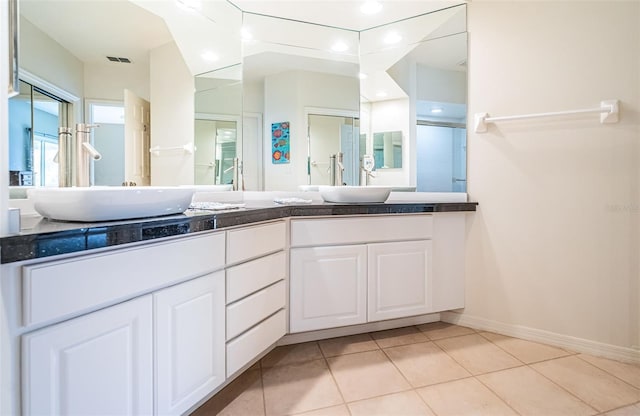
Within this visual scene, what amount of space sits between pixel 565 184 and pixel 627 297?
0.69 metres

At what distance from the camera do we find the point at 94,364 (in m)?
0.91

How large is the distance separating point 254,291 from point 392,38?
2.13m

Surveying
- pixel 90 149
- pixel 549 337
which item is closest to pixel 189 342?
pixel 90 149

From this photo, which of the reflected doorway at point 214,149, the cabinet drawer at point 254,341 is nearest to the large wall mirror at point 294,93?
the reflected doorway at point 214,149

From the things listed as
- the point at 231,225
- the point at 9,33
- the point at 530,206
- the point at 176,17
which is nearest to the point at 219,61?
the point at 176,17

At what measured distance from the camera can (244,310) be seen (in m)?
1.50

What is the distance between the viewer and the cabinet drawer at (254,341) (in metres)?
1.44

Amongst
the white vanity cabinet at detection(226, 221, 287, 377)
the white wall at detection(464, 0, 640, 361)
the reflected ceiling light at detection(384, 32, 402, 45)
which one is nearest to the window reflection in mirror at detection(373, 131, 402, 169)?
the white wall at detection(464, 0, 640, 361)

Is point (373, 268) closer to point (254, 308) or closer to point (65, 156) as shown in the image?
point (254, 308)

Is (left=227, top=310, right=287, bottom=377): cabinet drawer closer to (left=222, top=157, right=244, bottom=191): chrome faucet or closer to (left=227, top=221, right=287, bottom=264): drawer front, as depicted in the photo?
(left=227, top=221, right=287, bottom=264): drawer front

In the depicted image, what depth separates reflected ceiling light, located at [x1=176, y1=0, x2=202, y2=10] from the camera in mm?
1916

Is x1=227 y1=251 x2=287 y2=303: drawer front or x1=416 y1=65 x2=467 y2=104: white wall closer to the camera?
x1=227 y1=251 x2=287 y2=303: drawer front

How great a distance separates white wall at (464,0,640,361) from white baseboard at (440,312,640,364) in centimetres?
1

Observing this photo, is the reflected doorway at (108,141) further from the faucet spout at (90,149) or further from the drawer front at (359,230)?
the drawer front at (359,230)
